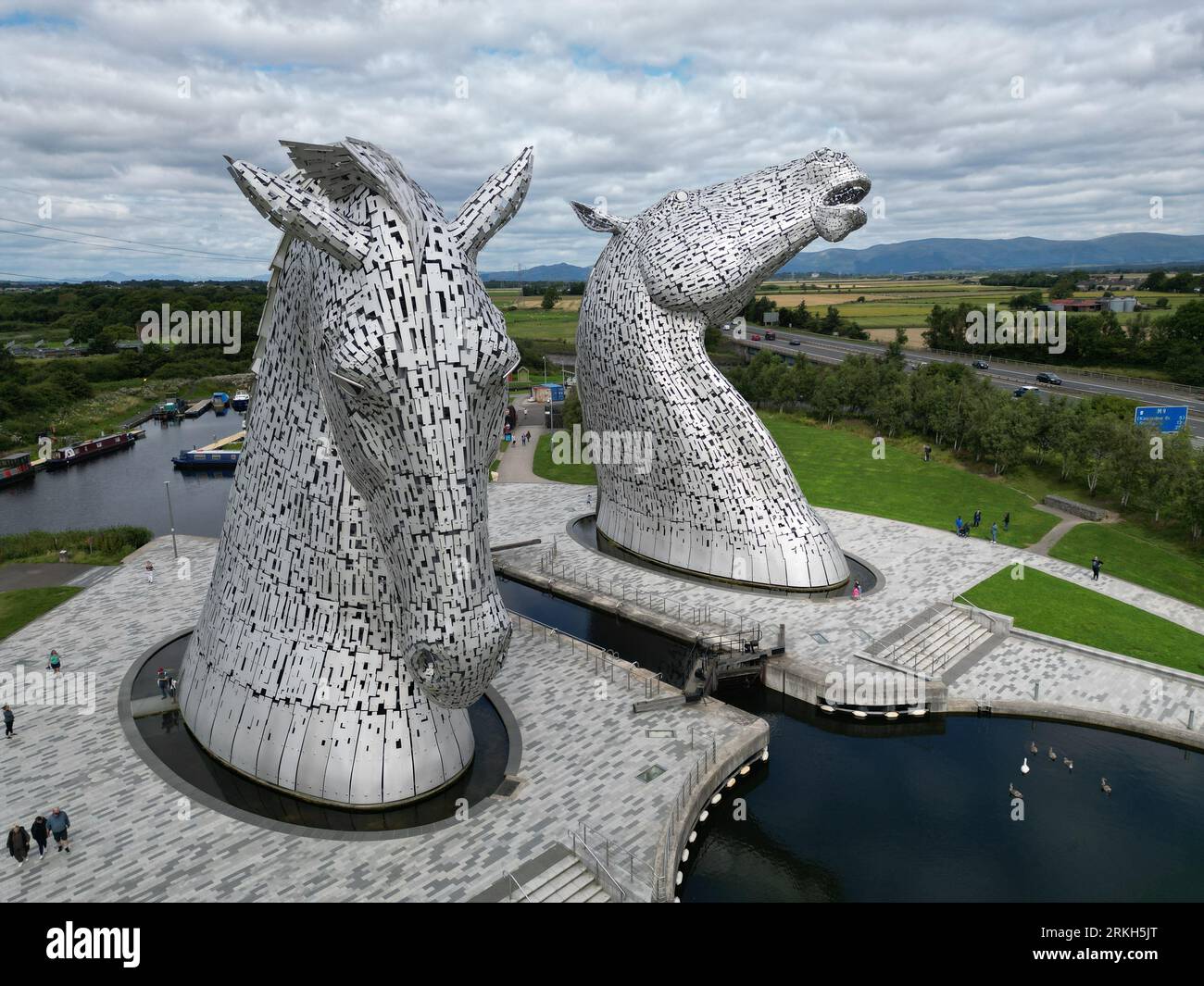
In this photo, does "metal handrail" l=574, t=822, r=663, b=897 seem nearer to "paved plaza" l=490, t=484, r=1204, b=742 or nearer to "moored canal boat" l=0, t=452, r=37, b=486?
"paved plaza" l=490, t=484, r=1204, b=742

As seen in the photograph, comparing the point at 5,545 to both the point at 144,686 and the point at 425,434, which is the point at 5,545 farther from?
the point at 425,434

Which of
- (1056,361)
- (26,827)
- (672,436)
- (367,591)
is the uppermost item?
(1056,361)

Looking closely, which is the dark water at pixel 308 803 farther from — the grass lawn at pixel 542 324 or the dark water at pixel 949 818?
the grass lawn at pixel 542 324

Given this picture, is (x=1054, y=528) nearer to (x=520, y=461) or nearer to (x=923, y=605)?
(x=923, y=605)

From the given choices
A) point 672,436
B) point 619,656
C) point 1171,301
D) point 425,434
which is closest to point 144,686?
point 619,656

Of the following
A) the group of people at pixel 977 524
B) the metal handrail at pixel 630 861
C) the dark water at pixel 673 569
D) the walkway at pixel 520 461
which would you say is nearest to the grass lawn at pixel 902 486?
the group of people at pixel 977 524

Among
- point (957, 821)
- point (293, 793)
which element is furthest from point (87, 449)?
point (957, 821)
